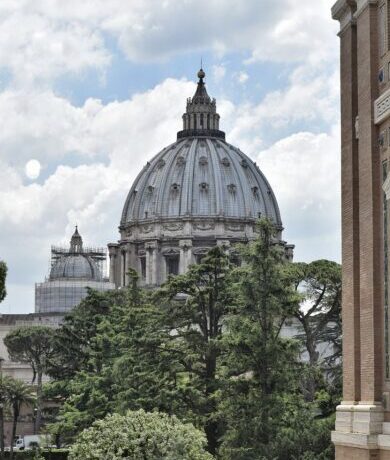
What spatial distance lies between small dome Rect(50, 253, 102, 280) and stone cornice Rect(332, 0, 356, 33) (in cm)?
12926

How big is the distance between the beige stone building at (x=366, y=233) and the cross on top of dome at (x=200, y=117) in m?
147

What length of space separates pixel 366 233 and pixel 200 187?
140 meters

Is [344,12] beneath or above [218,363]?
above

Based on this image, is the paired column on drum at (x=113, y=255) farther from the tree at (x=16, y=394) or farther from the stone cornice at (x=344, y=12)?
the stone cornice at (x=344, y=12)

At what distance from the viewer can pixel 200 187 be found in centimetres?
15875

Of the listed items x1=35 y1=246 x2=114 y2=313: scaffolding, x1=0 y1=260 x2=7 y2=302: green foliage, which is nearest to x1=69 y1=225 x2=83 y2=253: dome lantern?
x1=35 y1=246 x2=114 y2=313: scaffolding

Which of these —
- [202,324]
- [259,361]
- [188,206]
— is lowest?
[259,361]

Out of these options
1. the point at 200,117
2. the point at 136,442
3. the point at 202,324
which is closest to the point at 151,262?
the point at 200,117

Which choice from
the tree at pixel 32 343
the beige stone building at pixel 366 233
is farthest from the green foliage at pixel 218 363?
the tree at pixel 32 343

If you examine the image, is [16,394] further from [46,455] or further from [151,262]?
[151,262]

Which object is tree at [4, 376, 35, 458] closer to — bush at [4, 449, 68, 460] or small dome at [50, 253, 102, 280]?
bush at [4, 449, 68, 460]

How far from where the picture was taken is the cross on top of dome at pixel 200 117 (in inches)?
6599

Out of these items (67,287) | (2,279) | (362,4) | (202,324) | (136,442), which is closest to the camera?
(362,4)

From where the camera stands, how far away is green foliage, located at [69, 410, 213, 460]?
2838cm
